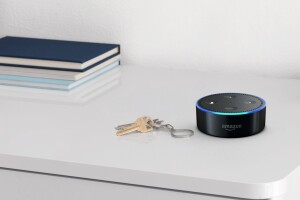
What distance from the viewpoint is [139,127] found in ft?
3.24

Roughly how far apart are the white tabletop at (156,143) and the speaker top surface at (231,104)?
4cm

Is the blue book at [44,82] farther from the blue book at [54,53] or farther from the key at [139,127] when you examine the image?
the key at [139,127]

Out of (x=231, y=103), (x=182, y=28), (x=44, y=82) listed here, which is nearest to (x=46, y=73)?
(x=44, y=82)

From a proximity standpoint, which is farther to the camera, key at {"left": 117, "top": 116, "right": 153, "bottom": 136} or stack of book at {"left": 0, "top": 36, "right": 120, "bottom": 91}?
stack of book at {"left": 0, "top": 36, "right": 120, "bottom": 91}

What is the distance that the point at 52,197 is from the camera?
93 centimetres

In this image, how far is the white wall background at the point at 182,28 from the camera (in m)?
1.26

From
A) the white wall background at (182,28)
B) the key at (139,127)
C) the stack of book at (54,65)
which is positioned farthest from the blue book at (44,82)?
the key at (139,127)

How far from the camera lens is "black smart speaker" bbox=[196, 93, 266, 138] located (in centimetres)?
93

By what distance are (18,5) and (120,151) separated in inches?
24.5

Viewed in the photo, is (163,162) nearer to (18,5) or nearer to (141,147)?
(141,147)

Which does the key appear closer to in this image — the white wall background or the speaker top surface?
the speaker top surface

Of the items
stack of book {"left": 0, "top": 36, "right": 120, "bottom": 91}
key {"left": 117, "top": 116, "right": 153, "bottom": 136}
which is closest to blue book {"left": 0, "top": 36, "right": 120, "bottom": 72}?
stack of book {"left": 0, "top": 36, "right": 120, "bottom": 91}

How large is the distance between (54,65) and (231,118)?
1.36 feet

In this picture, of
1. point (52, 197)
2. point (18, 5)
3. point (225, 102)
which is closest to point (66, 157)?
point (52, 197)
